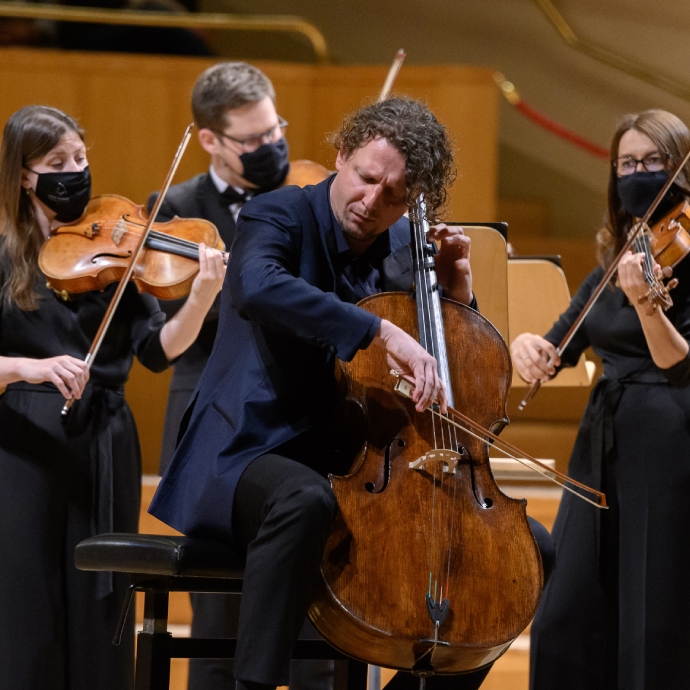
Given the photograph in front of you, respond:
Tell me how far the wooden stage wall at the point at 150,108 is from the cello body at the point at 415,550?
2.72 metres

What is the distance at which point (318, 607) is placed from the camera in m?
1.61

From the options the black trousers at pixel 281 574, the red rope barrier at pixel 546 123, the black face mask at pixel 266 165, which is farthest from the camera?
the red rope barrier at pixel 546 123

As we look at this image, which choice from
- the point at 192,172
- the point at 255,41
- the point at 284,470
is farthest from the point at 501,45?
the point at 284,470

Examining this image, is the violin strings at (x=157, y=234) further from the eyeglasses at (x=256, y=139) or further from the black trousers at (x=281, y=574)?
the black trousers at (x=281, y=574)

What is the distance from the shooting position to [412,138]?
5.78ft

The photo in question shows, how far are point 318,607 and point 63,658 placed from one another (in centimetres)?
82

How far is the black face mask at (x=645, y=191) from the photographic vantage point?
2.35 metres

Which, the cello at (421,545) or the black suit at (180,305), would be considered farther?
the black suit at (180,305)

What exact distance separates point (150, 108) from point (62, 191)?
212 centimetres

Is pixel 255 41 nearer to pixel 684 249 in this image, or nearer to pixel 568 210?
pixel 568 210

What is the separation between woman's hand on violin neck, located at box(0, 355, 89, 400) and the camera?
210 centimetres

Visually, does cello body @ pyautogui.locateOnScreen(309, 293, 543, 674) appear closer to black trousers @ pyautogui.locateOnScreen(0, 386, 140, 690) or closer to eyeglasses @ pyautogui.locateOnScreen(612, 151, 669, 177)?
black trousers @ pyautogui.locateOnScreen(0, 386, 140, 690)

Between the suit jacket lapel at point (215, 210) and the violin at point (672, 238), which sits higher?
the violin at point (672, 238)

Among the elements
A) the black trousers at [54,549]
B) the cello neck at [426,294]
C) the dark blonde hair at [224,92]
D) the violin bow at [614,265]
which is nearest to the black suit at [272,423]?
the cello neck at [426,294]
